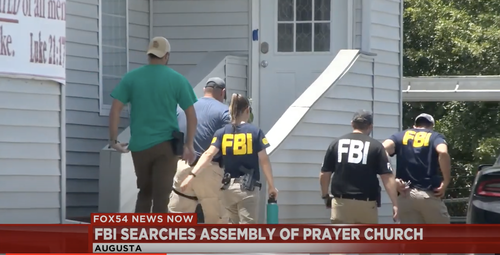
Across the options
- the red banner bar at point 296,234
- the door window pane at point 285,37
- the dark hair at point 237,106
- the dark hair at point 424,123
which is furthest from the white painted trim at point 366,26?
the red banner bar at point 296,234

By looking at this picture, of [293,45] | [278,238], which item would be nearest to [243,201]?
[278,238]

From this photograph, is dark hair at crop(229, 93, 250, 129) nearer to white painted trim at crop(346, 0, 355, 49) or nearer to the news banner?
the news banner

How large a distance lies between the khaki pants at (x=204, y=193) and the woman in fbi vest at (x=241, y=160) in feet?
0.37

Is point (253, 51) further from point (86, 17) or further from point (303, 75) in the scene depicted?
point (86, 17)

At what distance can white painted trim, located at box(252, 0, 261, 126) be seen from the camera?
12.8m

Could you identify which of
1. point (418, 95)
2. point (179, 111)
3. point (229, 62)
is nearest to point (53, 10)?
point (179, 111)

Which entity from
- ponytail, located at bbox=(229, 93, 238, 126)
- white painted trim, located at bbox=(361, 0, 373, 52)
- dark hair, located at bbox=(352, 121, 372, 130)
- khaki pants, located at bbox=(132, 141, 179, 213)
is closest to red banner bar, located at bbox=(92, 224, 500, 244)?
khaki pants, located at bbox=(132, 141, 179, 213)

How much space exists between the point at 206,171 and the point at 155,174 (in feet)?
2.91

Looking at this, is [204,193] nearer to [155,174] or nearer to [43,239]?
[155,174]

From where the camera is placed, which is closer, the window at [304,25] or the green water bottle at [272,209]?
the green water bottle at [272,209]

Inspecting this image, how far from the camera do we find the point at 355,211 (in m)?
9.39

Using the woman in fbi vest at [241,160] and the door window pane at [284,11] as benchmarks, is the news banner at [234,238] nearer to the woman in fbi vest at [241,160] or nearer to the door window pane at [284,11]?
the woman in fbi vest at [241,160]

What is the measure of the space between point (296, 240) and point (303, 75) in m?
5.50

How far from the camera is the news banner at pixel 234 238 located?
7.29 metres
